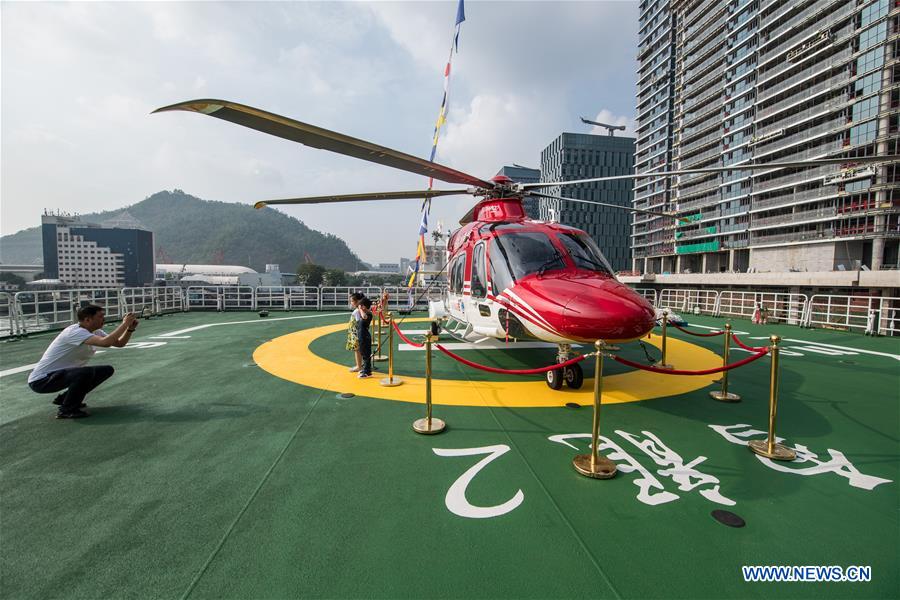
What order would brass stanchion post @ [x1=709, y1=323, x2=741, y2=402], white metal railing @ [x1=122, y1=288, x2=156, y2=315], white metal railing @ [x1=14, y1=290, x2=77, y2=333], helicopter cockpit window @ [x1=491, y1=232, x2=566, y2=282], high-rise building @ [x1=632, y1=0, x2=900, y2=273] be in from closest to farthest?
brass stanchion post @ [x1=709, y1=323, x2=741, y2=402], helicopter cockpit window @ [x1=491, y1=232, x2=566, y2=282], white metal railing @ [x1=14, y1=290, x2=77, y2=333], white metal railing @ [x1=122, y1=288, x2=156, y2=315], high-rise building @ [x1=632, y1=0, x2=900, y2=273]

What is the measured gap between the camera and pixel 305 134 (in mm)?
4445

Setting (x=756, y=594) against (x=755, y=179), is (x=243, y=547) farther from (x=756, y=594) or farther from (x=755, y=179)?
(x=755, y=179)

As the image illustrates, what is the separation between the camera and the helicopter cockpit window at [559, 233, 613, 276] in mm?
6289

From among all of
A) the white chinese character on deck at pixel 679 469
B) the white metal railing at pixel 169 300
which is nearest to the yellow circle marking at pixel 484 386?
the white chinese character on deck at pixel 679 469

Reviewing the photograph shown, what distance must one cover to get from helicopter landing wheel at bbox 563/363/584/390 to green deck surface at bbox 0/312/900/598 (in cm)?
96

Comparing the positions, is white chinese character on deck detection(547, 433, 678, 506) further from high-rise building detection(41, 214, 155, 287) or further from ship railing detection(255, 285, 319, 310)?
high-rise building detection(41, 214, 155, 287)

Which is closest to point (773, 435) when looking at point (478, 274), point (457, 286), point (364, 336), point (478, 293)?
point (478, 293)

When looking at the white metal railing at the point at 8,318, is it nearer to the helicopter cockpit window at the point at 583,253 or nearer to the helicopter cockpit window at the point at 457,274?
the helicopter cockpit window at the point at 457,274

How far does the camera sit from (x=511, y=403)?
18.4ft

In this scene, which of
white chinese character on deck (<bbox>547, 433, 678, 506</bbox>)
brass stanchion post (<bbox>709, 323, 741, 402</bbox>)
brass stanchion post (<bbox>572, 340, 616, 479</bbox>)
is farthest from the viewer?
brass stanchion post (<bbox>709, 323, 741, 402</bbox>)

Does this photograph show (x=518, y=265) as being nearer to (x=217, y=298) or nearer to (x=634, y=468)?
(x=634, y=468)

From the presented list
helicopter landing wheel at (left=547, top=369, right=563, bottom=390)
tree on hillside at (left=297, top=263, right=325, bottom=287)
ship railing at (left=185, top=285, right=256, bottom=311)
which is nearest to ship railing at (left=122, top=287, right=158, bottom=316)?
ship railing at (left=185, top=285, right=256, bottom=311)

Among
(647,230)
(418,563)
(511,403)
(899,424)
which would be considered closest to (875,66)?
(647,230)

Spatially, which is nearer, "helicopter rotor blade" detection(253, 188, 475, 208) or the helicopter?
the helicopter
